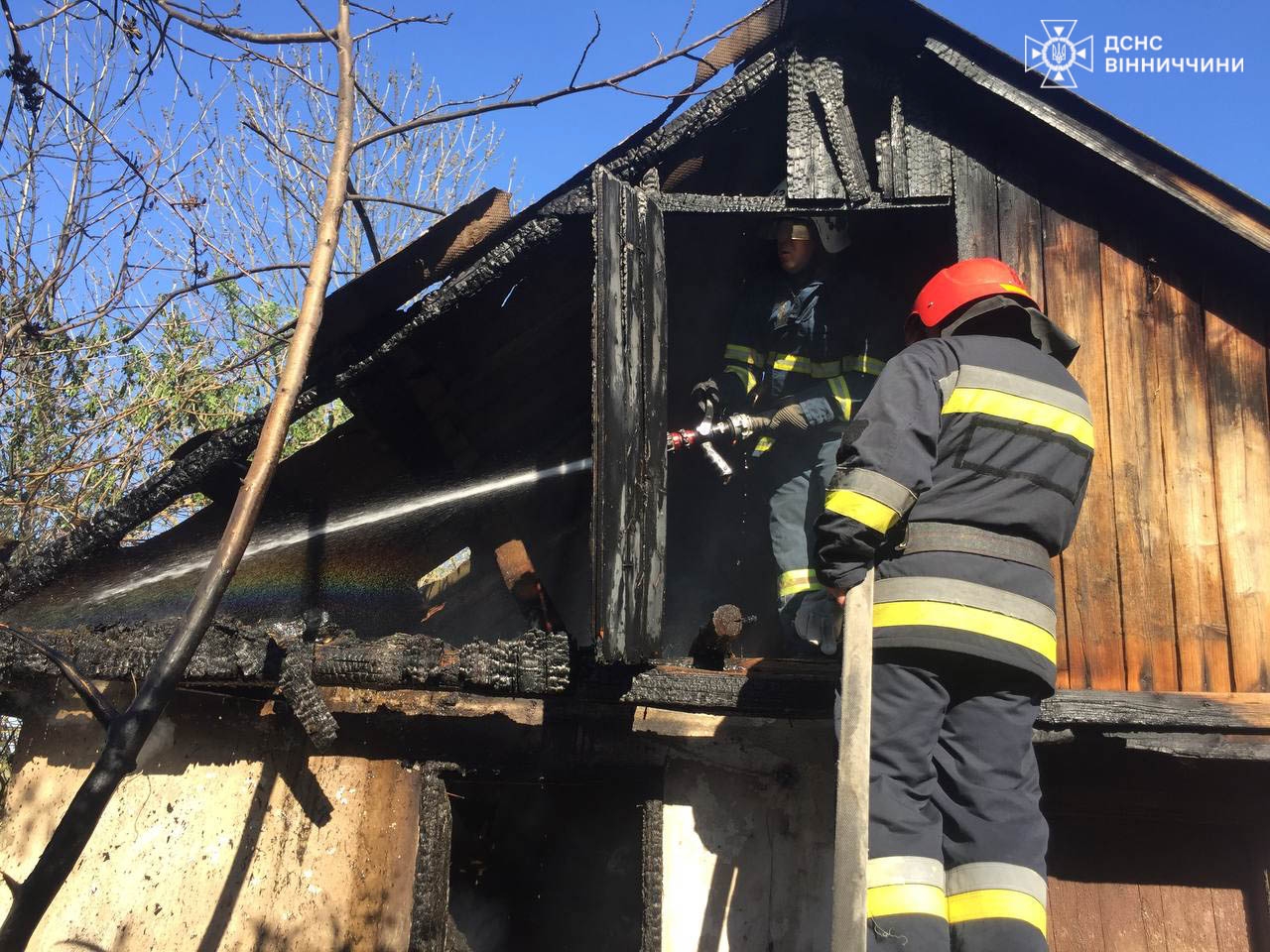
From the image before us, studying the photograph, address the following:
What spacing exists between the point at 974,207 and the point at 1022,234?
0.86 ft

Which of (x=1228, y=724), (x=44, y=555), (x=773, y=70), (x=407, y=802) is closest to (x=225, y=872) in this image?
(x=407, y=802)

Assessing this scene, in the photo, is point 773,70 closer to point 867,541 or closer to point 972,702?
point 867,541

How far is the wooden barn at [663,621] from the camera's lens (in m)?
3.75

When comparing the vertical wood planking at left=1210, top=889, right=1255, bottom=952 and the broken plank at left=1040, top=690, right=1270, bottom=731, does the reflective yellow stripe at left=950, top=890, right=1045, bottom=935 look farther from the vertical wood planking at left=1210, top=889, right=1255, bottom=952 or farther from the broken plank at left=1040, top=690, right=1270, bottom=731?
the vertical wood planking at left=1210, top=889, right=1255, bottom=952

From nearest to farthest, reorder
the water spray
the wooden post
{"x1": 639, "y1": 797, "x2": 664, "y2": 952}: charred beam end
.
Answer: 1. the wooden post
2. {"x1": 639, "y1": 797, "x2": 664, "y2": 952}: charred beam end
3. the water spray

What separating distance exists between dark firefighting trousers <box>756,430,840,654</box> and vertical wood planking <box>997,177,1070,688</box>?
1214mm

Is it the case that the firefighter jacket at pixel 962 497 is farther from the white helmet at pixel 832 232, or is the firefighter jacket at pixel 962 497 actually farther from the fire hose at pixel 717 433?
the white helmet at pixel 832 232

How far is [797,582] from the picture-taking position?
4375mm

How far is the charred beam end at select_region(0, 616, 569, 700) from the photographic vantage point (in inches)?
147

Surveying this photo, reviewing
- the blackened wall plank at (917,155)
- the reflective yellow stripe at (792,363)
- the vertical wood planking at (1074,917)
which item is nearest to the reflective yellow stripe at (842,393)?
the reflective yellow stripe at (792,363)

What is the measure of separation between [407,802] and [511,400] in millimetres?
2434

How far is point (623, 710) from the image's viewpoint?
399 cm

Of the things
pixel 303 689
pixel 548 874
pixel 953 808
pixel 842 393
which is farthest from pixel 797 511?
pixel 548 874

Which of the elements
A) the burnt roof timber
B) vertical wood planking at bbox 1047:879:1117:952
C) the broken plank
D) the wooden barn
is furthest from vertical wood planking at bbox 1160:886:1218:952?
the burnt roof timber
